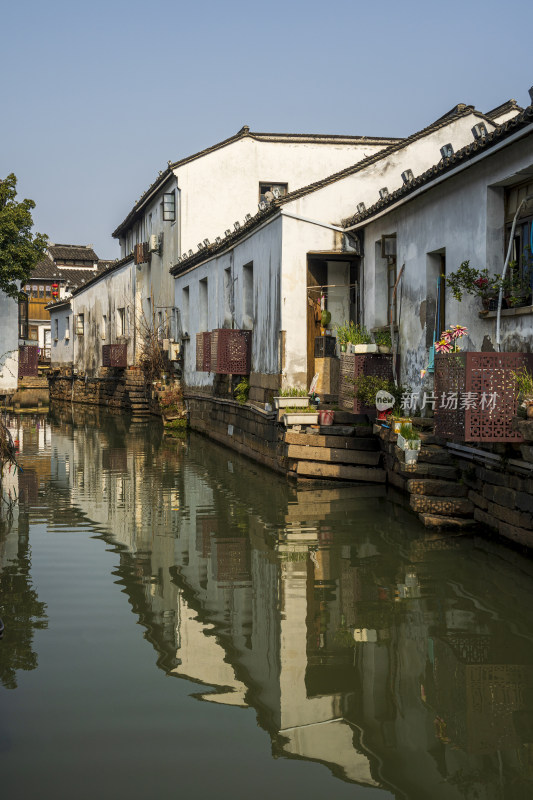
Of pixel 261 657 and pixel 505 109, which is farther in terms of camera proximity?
pixel 505 109

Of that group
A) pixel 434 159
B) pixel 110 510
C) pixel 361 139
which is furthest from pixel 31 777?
pixel 361 139

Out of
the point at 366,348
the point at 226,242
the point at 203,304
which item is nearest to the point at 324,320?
the point at 366,348

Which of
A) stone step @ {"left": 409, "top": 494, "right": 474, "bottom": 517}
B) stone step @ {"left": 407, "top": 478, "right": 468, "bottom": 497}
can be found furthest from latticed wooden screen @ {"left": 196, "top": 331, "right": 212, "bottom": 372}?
stone step @ {"left": 409, "top": 494, "right": 474, "bottom": 517}

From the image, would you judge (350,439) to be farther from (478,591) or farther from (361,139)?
(361,139)

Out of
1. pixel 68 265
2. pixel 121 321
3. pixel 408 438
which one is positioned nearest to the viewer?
pixel 408 438

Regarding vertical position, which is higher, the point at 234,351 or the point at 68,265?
the point at 68,265

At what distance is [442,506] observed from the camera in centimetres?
987

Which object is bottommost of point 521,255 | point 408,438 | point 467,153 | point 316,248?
point 408,438

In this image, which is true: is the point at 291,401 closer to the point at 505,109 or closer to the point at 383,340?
the point at 383,340

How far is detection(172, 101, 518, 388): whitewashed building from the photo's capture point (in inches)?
615

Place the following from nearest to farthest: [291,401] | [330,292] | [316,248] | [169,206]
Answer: [291,401]
[316,248]
[330,292]
[169,206]

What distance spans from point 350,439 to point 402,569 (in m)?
5.00

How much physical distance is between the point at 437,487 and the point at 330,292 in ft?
22.6

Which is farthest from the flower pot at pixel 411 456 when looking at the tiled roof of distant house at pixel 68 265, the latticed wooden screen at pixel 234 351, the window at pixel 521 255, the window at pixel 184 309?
the tiled roof of distant house at pixel 68 265
